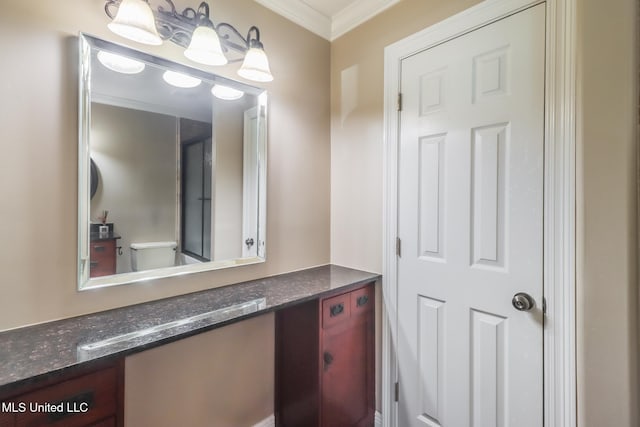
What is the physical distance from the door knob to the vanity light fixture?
1.47 metres

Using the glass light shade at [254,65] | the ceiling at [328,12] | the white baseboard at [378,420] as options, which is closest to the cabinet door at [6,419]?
the glass light shade at [254,65]

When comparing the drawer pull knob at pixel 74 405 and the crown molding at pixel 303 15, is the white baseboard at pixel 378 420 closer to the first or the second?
the drawer pull knob at pixel 74 405

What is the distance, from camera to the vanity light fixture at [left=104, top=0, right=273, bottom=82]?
3.55 feet

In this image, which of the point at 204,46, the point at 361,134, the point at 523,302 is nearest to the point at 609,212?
the point at 523,302

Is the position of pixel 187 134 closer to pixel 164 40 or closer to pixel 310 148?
pixel 164 40

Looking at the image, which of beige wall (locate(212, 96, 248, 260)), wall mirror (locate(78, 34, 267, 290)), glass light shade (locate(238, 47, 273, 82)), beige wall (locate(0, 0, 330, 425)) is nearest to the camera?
beige wall (locate(0, 0, 330, 425))

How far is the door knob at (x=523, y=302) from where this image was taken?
1.19m

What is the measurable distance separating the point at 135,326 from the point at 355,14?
77.4 inches

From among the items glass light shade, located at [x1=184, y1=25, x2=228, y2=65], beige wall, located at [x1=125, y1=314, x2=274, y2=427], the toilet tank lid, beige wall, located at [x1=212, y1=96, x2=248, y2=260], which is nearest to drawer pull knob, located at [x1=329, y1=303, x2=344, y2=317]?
beige wall, located at [x1=125, y1=314, x2=274, y2=427]

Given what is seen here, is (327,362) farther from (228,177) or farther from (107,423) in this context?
(228,177)

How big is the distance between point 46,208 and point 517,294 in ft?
5.93

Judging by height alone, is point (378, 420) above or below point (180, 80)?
below

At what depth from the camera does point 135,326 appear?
1.06 metres

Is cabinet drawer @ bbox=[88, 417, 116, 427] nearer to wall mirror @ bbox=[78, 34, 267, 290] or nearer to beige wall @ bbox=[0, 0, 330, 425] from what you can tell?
beige wall @ bbox=[0, 0, 330, 425]
